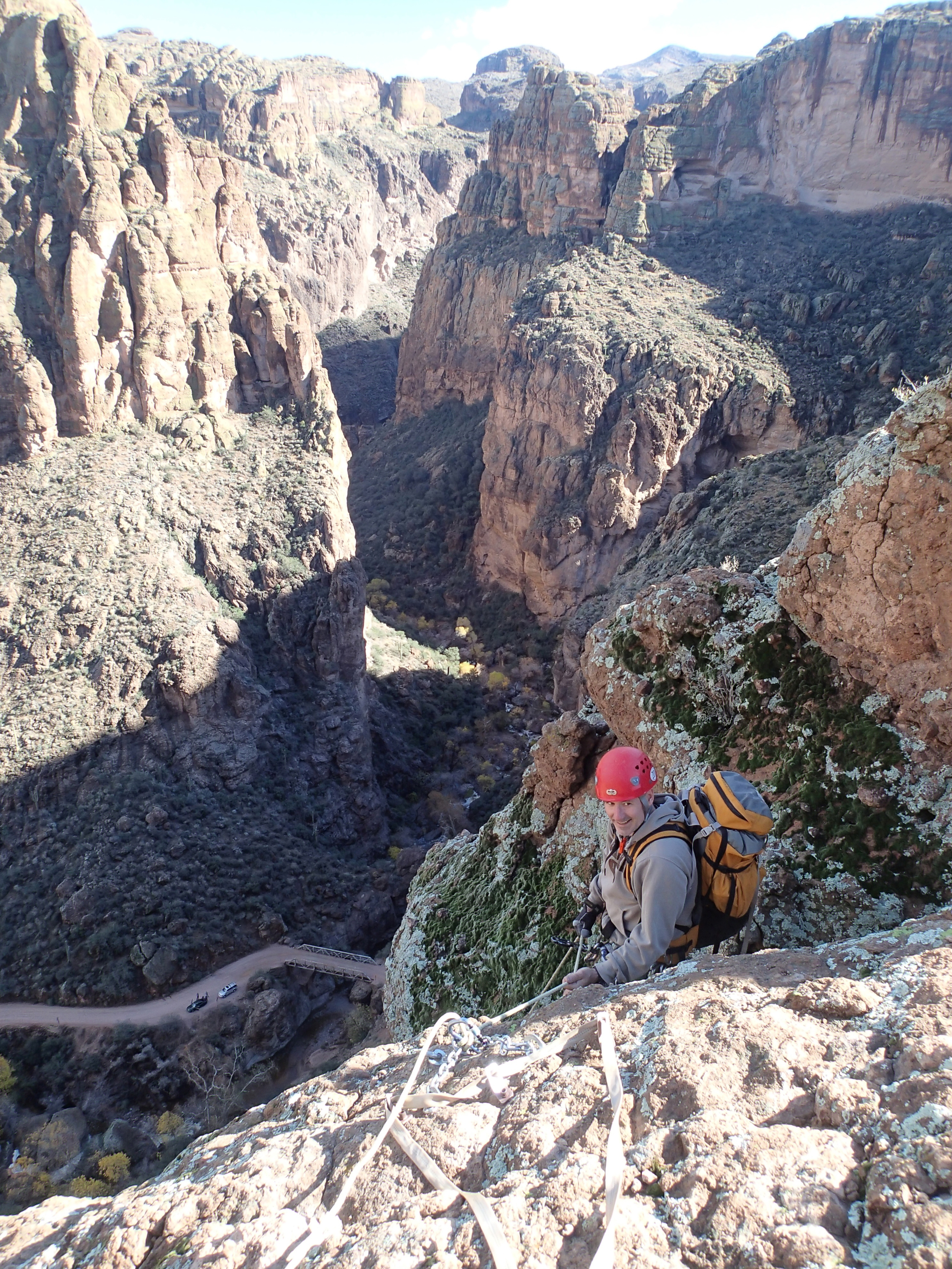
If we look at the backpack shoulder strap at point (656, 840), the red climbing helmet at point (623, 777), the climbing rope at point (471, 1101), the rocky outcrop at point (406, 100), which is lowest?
the climbing rope at point (471, 1101)

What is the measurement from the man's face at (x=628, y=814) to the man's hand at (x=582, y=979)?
1138 millimetres

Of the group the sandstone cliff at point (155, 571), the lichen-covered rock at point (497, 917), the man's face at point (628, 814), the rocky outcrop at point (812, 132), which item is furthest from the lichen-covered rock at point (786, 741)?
the rocky outcrop at point (812, 132)

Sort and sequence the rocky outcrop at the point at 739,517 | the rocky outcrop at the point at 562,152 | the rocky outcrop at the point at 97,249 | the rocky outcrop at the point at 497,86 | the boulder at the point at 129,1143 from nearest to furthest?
1. the boulder at the point at 129,1143
2. the rocky outcrop at the point at 739,517
3. the rocky outcrop at the point at 97,249
4. the rocky outcrop at the point at 562,152
5. the rocky outcrop at the point at 497,86

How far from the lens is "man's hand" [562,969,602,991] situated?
596 centimetres

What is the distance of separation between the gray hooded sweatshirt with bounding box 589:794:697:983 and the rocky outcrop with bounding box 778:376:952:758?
3108mm

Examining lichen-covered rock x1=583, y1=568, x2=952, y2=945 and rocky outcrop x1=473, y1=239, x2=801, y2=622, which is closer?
lichen-covered rock x1=583, y1=568, x2=952, y2=945

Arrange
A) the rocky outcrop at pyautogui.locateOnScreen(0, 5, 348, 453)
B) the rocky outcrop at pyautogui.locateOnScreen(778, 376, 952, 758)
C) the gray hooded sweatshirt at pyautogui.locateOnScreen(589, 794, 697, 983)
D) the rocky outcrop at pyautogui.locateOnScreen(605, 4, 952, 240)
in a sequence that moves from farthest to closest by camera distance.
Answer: the rocky outcrop at pyautogui.locateOnScreen(605, 4, 952, 240) → the rocky outcrop at pyautogui.locateOnScreen(0, 5, 348, 453) → the rocky outcrop at pyautogui.locateOnScreen(778, 376, 952, 758) → the gray hooded sweatshirt at pyautogui.locateOnScreen(589, 794, 697, 983)

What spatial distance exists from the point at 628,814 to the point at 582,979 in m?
1.39

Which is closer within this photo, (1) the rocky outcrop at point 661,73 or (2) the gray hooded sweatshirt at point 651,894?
(2) the gray hooded sweatshirt at point 651,894

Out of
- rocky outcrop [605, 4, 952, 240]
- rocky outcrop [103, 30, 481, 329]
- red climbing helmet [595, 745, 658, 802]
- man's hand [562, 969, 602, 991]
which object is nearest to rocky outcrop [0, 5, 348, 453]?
rocky outcrop [605, 4, 952, 240]

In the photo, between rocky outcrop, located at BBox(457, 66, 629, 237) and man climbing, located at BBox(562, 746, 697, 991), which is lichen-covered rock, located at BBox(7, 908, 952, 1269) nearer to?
man climbing, located at BBox(562, 746, 697, 991)

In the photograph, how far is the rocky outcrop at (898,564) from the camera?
7.13 metres

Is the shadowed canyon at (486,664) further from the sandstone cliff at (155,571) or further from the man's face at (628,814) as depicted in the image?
the man's face at (628,814)

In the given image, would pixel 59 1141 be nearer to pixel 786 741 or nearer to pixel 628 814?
pixel 786 741
